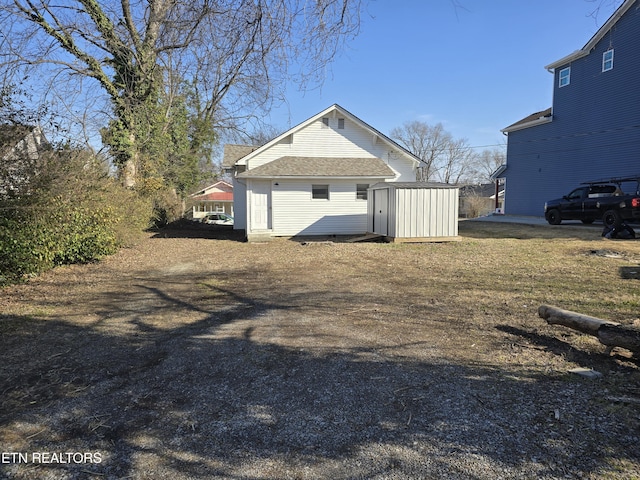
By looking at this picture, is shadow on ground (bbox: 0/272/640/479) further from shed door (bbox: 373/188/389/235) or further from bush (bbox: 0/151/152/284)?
shed door (bbox: 373/188/389/235)

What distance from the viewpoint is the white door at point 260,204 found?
16578 mm

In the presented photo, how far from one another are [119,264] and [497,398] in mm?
10246

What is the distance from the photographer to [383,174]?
1703 centimetres

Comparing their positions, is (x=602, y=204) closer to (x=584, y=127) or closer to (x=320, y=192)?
(x=584, y=127)

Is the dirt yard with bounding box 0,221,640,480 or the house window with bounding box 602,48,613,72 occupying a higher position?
the house window with bounding box 602,48,613,72

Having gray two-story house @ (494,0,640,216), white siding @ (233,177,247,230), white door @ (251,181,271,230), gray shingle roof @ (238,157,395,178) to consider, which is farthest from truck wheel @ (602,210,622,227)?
white siding @ (233,177,247,230)

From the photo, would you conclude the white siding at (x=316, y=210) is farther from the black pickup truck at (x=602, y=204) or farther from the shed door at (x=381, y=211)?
the black pickup truck at (x=602, y=204)

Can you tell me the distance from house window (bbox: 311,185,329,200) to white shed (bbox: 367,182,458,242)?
11.9 ft

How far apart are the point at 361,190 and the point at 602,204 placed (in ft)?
32.2

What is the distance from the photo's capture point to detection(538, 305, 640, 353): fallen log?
3.73m

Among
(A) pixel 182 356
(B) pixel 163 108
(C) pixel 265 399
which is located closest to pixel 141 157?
(B) pixel 163 108

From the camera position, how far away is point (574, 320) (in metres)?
4.55

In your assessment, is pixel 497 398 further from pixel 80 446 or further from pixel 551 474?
pixel 80 446

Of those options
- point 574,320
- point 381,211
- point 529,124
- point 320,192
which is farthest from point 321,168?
point 529,124
